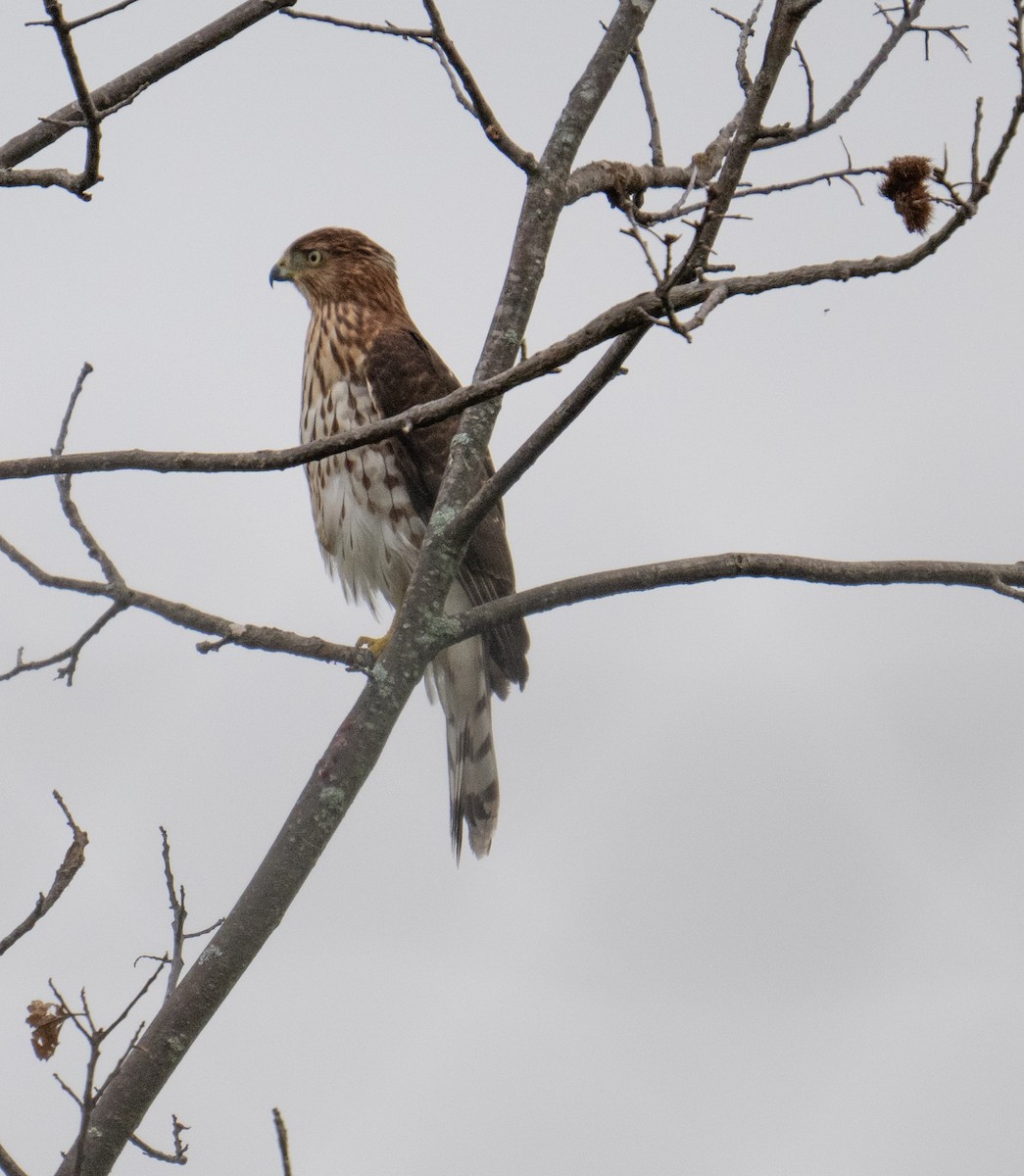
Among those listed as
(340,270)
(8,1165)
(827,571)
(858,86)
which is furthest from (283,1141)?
(340,270)

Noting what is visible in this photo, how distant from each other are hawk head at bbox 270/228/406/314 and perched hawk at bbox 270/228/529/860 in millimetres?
267

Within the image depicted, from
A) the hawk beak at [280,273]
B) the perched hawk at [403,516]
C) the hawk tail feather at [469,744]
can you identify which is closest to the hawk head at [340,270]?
the hawk beak at [280,273]

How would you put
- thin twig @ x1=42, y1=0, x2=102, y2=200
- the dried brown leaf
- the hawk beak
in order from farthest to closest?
the hawk beak → the dried brown leaf → thin twig @ x1=42, y1=0, x2=102, y2=200

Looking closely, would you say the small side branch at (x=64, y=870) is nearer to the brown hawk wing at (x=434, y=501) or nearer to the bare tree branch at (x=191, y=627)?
the bare tree branch at (x=191, y=627)

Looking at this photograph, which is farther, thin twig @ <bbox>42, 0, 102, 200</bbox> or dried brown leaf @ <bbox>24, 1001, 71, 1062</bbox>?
dried brown leaf @ <bbox>24, 1001, 71, 1062</bbox>

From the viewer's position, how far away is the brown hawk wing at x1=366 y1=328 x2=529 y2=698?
5438 millimetres

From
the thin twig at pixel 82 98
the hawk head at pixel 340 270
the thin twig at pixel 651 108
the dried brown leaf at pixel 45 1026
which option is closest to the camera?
the thin twig at pixel 82 98

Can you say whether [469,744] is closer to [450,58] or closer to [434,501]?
[434,501]

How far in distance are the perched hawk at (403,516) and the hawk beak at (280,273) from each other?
0.56 metres

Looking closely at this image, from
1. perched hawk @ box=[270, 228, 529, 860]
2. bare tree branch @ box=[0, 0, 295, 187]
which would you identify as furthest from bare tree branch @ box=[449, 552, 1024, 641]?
perched hawk @ box=[270, 228, 529, 860]

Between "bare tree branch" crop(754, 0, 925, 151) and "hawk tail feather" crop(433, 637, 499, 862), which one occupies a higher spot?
"bare tree branch" crop(754, 0, 925, 151)

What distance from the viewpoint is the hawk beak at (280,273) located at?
6551mm

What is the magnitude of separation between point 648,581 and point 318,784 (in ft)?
3.03

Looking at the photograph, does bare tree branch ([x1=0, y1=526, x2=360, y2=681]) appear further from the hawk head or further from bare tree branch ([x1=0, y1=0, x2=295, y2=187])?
the hawk head
